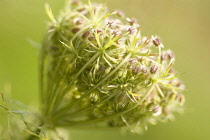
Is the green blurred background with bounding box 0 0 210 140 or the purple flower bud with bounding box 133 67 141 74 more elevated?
the green blurred background with bounding box 0 0 210 140

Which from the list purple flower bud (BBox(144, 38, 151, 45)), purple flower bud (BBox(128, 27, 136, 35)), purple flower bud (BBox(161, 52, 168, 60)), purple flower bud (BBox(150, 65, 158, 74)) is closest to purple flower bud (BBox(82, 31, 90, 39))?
purple flower bud (BBox(128, 27, 136, 35))

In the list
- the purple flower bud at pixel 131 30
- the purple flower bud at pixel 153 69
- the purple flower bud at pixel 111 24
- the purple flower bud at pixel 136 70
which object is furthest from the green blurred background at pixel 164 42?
the purple flower bud at pixel 153 69

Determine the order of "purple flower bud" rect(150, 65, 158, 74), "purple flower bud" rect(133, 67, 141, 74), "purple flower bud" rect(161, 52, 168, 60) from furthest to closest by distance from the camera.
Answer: "purple flower bud" rect(161, 52, 168, 60) → "purple flower bud" rect(150, 65, 158, 74) → "purple flower bud" rect(133, 67, 141, 74)

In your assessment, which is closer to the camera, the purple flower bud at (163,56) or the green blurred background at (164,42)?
the purple flower bud at (163,56)

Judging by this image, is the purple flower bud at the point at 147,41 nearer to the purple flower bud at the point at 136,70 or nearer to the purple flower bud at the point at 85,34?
the purple flower bud at the point at 136,70

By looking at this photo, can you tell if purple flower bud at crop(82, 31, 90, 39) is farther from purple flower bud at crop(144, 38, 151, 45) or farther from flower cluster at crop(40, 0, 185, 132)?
purple flower bud at crop(144, 38, 151, 45)

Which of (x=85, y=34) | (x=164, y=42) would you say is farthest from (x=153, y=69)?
(x=164, y=42)

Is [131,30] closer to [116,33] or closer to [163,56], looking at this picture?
[116,33]
